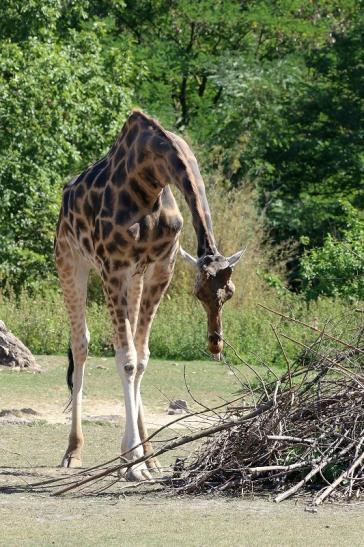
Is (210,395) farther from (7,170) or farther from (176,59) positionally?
(176,59)

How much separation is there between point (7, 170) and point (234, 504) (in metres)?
15.9

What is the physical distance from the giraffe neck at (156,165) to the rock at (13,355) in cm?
645

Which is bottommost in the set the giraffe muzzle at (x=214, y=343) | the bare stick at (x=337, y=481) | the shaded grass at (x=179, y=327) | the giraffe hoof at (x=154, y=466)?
the giraffe hoof at (x=154, y=466)

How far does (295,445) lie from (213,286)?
1113 mm

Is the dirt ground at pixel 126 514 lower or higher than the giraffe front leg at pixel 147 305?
lower

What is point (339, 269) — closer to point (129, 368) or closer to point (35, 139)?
point (35, 139)

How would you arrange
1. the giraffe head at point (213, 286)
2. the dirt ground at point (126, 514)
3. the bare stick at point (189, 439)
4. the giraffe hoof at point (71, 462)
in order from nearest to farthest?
the dirt ground at point (126, 514) < the bare stick at point (189, 439) < the giraffe head at point (213, 286) < the giraffe hoof at point (71, 462)

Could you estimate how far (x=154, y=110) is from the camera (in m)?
30.0

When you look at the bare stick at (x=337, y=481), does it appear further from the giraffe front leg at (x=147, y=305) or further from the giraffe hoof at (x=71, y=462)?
the giraffe hoof at (x=71, y=462)

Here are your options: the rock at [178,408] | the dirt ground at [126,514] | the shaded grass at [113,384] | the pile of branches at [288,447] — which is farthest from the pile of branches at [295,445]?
the shaded grass at [113,384]

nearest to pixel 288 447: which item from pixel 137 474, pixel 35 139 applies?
pixel 137 474

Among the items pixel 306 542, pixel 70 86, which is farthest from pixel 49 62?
pixel 306 542

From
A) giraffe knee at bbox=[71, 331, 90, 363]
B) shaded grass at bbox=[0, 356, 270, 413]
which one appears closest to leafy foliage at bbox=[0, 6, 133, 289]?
shaded grass at bbox=[0, 356, 270, 413]

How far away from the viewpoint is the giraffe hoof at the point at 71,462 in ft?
30.6
